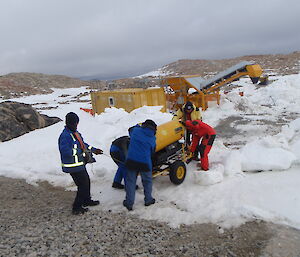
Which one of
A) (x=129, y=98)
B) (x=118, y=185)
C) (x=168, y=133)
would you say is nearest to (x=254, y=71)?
(x=129, y=98)

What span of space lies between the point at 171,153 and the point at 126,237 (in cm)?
239

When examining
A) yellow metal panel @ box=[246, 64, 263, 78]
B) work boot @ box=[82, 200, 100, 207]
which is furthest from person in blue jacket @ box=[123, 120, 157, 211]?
yellow metal panel @ box=[246, 64, 263, 78]

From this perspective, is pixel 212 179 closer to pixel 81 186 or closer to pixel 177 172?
pixel 177 172

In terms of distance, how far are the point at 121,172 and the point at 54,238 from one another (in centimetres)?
230

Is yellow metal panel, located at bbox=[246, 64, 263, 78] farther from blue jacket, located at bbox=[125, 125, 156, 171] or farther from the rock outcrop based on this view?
blue jacket, located at bbox=[125, 125, 156, 171]

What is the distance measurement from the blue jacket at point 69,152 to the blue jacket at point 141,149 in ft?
3.02

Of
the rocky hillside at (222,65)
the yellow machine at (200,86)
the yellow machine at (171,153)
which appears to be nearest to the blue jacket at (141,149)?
the yellow machine at (171,153)

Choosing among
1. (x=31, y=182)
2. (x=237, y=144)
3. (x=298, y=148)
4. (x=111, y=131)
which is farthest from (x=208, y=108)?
(x=31, y=182)

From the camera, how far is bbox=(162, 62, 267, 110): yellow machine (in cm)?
1502

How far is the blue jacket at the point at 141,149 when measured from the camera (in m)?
5.16

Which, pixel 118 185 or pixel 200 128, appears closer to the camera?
pixel 118 185

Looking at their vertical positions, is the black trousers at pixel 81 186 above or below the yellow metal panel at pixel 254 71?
below

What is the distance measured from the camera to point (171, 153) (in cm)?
619

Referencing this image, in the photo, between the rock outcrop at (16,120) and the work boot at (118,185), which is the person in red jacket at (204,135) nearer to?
the work boot at (118,185)
